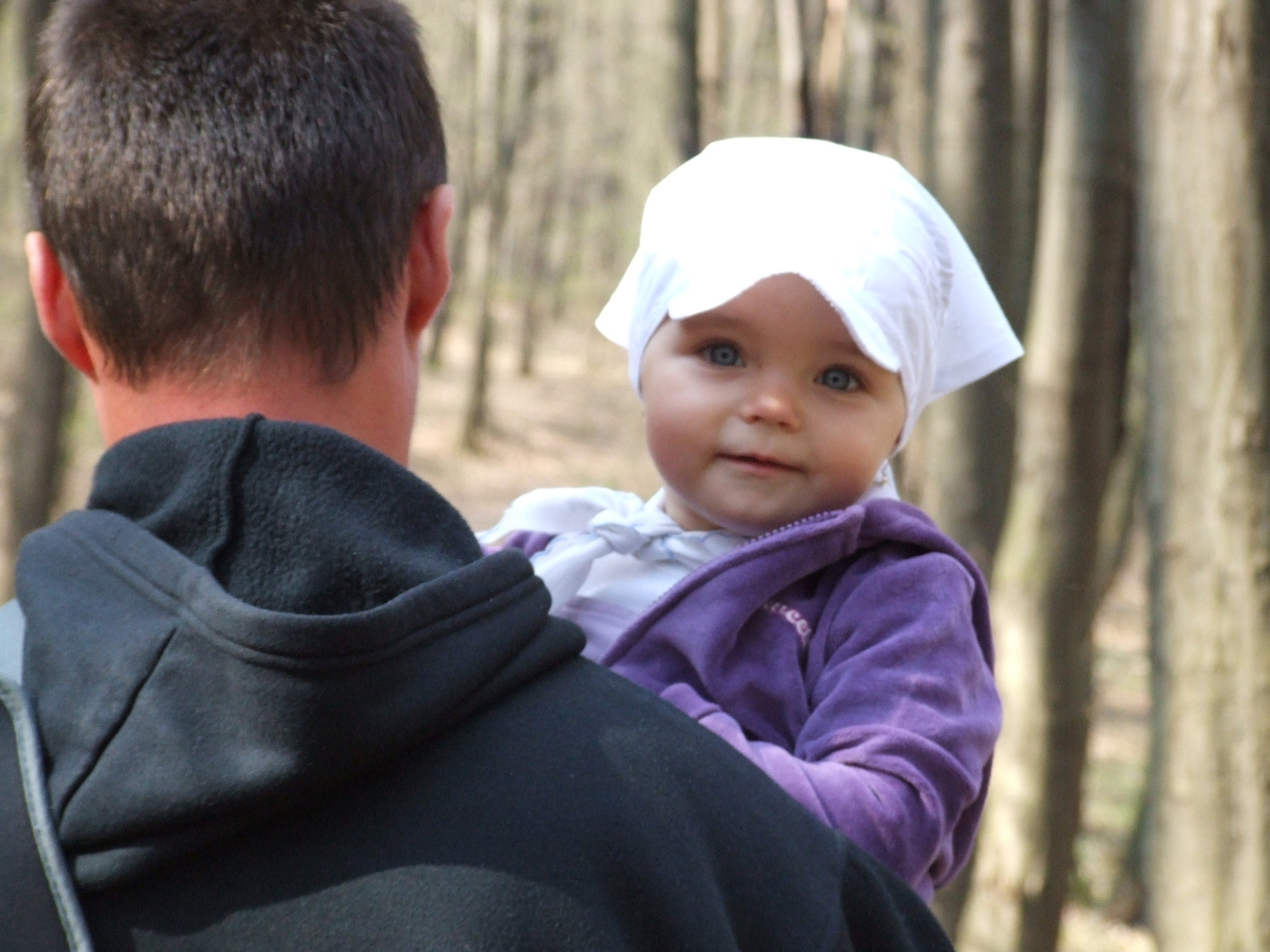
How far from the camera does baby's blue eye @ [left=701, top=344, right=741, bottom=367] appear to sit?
196 cm

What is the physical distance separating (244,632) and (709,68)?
685 centimetres

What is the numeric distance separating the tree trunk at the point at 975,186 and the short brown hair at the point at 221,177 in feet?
10.2

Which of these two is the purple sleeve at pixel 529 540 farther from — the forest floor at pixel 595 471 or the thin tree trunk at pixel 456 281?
the thin tree trunk at pixel 456 281

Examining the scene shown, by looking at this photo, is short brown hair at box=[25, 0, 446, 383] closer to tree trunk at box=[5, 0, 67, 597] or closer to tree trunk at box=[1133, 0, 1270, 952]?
tree trunk at box=[1133, 0, 1270, 952]

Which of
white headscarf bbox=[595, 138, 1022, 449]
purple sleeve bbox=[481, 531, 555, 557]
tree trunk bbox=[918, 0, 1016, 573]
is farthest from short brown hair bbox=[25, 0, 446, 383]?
tree trunk bbox=[918, 0, 1016, 573]

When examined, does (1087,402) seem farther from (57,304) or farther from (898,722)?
(57,304)

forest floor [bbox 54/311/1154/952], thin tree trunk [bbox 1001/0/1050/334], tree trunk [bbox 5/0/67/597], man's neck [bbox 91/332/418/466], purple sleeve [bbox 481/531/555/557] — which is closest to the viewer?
man's neck [bbox 91/332/418/466]

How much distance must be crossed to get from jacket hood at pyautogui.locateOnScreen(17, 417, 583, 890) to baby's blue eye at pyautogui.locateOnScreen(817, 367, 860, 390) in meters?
0.76

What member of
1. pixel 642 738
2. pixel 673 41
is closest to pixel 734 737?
pixel 642 738

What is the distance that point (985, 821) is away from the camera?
4.87m

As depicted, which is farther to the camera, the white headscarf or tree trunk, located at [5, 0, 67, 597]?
tree trunk, located at [5, 0, 67, 597]

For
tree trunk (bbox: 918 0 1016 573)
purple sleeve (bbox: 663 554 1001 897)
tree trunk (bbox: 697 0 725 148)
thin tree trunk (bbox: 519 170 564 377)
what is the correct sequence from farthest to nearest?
thin tree trunk (bbox: 519 170 564 377) → tree trunk (bbox: 697 0 725 148) → tree trunk (bbox: 918 0 1016 573) → purple sleeve (bbox: 663 554 1001 897)

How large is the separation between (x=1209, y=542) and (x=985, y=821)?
1.82m

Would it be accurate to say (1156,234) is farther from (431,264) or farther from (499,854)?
(499,854)
